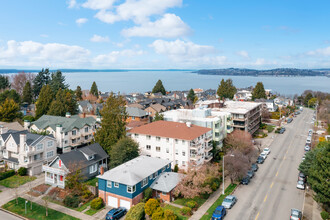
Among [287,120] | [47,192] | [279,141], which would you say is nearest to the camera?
[47,192]

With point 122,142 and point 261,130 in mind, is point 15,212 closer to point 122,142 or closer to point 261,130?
point 122,142

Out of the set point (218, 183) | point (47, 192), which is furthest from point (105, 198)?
point (218, 183)

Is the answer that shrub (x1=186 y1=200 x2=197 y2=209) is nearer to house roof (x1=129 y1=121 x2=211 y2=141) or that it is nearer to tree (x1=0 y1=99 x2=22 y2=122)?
house roof (x1=129 y1=121 x2=211 y2=141)

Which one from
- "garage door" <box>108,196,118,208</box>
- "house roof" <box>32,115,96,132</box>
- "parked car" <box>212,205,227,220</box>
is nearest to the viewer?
"parked car" <box>212,205,227,220</box>

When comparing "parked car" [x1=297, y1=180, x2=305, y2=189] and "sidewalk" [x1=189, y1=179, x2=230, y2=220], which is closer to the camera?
"sidewalk" [x1=189, y1=179, x2=230, y2=220]

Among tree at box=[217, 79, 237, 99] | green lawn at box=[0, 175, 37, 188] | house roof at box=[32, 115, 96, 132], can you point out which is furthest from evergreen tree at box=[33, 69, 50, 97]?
tree at box=[217, 79, 237, 99]

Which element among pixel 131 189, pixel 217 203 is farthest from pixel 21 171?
pixel 217 203

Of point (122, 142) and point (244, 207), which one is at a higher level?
point (122, 142)
